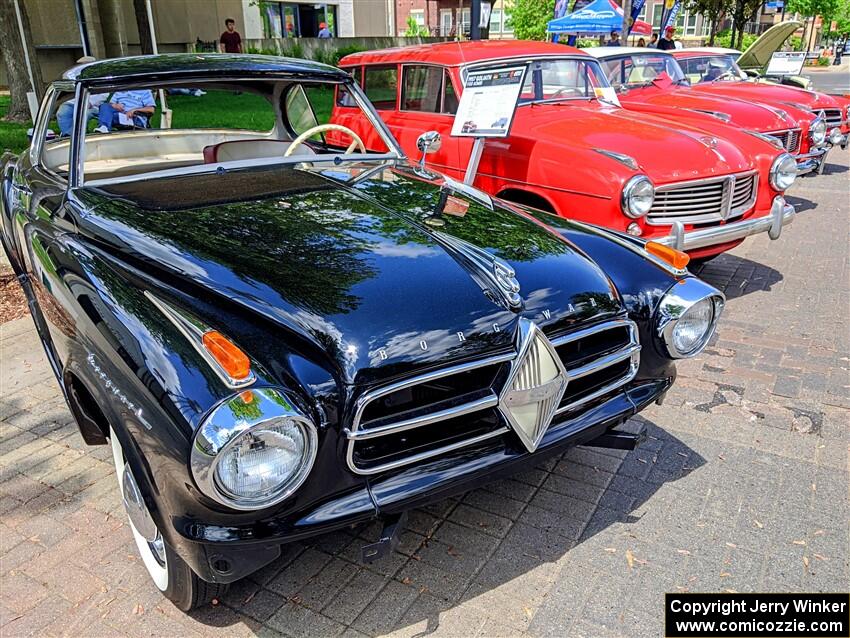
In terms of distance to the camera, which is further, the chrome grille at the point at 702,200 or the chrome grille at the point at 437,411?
the chrome grille at the point at 702,200

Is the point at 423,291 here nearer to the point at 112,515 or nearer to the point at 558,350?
the point at 558,350

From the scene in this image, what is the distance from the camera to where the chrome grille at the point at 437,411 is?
2.11 m

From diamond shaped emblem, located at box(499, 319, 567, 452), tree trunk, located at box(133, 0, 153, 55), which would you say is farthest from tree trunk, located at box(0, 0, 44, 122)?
diamond shaped emblem, located at box(499, 319, 567, 452)

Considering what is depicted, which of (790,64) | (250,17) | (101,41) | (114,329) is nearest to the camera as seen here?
(114,329)

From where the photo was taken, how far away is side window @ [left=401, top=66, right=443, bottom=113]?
6.14 metres

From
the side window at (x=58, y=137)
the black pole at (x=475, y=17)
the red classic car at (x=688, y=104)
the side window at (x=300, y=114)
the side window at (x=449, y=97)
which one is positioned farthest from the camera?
the black pole at (x=475, y=17)

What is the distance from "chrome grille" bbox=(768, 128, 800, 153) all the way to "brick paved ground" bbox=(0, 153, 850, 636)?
5.06 meters

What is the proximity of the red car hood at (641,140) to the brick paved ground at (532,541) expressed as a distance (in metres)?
1.84

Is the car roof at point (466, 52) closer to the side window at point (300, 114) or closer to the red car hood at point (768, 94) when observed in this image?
the side window at point (300, 114)

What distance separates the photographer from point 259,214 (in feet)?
9.43

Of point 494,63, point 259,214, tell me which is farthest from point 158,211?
point 494,63

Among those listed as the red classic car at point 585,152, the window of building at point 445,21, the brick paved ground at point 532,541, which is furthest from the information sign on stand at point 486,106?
the window of building at point 445,21

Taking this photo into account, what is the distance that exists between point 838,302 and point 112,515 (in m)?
5.34

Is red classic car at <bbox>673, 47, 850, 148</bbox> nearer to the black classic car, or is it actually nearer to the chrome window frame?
the chrome window frame
